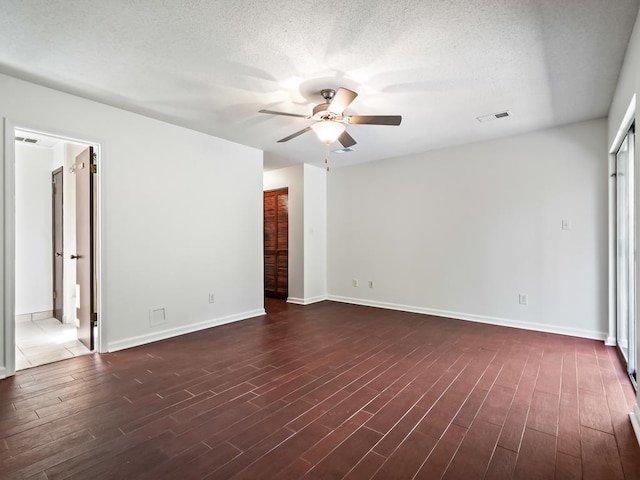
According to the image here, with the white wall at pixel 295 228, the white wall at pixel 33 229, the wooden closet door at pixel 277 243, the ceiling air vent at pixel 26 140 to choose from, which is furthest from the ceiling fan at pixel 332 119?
the white wall at pixel 33 229

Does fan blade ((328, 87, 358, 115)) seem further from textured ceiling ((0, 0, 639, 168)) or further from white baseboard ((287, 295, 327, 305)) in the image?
white baseboard ((287, 295, 327, 305))

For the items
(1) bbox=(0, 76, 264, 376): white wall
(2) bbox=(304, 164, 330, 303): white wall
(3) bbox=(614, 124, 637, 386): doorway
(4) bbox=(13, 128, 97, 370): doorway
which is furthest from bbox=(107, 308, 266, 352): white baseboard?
(3) bbox=(614, 124, 637, 386): doorway

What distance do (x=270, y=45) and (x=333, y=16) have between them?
51 centimetres

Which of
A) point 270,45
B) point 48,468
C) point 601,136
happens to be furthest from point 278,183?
point 48,468

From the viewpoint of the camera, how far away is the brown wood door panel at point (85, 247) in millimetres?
3408

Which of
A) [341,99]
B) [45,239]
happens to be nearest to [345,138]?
[341,99]

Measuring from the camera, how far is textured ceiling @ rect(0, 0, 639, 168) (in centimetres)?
197

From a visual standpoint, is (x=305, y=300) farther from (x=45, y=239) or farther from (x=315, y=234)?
(x=45, y=239)

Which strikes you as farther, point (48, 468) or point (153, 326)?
point (153, 326)

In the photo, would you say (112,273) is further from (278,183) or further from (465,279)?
(465,279)

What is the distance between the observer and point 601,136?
12.3ft

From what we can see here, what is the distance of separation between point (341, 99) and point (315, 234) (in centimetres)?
374

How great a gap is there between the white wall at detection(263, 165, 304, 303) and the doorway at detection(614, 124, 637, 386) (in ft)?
13.8

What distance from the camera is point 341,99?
255 cm
